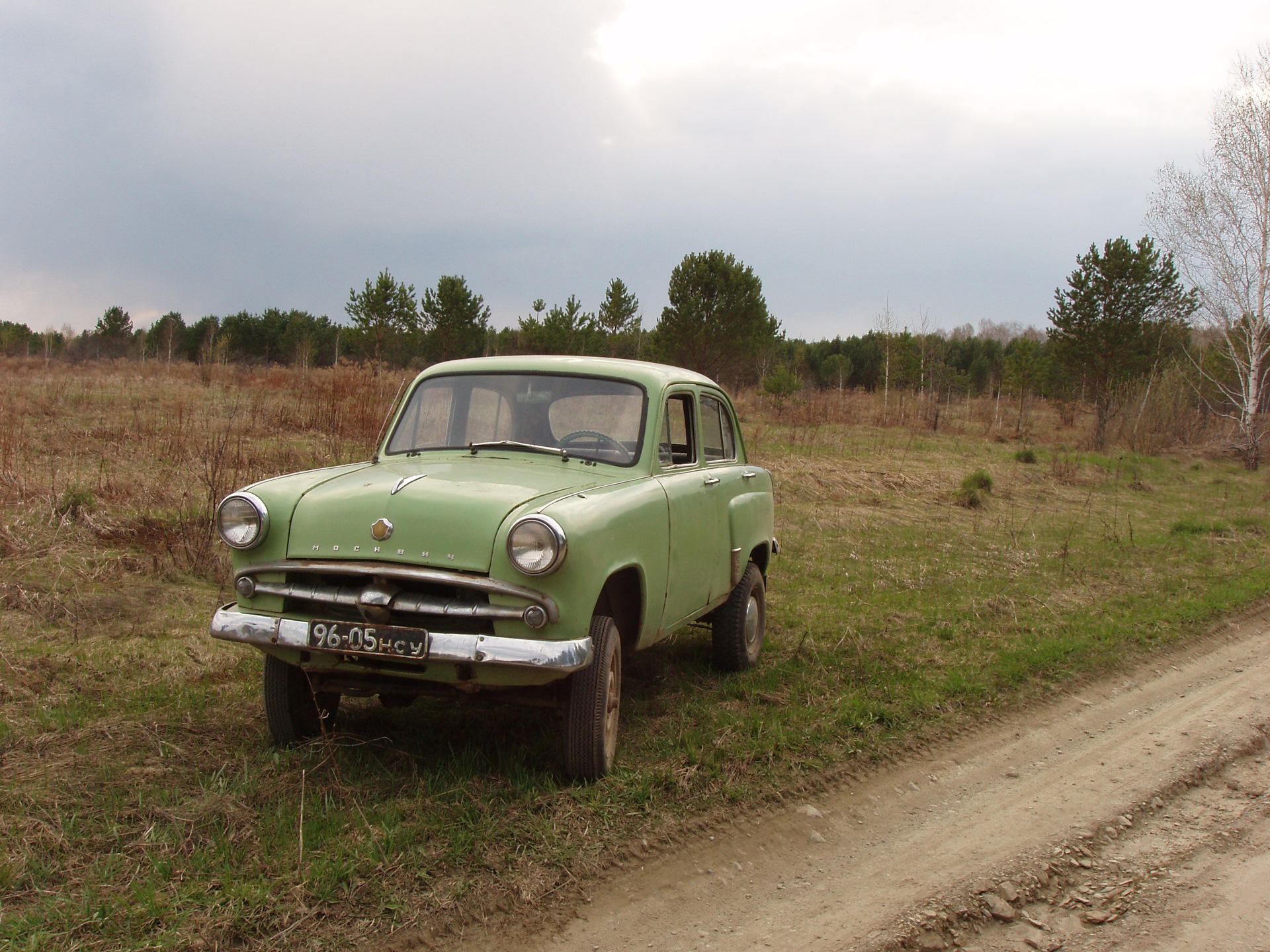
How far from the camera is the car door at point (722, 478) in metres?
5.24

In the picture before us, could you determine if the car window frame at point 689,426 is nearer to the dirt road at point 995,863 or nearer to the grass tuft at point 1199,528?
the dirt road at point 995,863

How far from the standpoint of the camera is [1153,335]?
31.5m

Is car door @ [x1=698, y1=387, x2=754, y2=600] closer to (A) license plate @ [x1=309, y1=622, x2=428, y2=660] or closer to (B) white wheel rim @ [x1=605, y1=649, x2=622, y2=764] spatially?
(B) white wheel rim @ [x1=605, y1=649, x2=622, y2=764]

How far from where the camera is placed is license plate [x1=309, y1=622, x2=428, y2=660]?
3.43m

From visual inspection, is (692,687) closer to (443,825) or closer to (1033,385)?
(443,825)

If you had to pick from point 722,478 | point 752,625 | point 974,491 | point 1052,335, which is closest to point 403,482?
point 722,478

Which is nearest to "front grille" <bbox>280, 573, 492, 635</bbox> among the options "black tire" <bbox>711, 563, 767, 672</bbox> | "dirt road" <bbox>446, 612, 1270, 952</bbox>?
"dirt road" <bbox>446, 612, 1270, 952</bbox>

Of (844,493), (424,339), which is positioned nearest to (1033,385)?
(424,339)

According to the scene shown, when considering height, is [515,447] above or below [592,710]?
above

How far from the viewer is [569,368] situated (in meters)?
4.93

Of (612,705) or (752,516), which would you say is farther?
(752,516)

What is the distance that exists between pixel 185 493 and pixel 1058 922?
27.0 ft

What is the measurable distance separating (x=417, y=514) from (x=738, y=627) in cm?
270

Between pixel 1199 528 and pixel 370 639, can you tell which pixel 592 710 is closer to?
pixel 370 639
